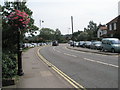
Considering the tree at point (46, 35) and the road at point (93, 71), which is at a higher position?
the tree at point (46, 35)

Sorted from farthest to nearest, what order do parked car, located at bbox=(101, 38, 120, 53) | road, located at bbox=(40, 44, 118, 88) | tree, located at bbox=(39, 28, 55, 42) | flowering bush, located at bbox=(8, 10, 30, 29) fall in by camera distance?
1. tree, located at bbox=(39, 28, 55, 42)
2. parked car, located at bbox=(101, 38, 120, 53)
3. flowering bush, located at bbox=(8, 10, 30, 29)
4. road, located at bbox=(40, 44, 118, 88)

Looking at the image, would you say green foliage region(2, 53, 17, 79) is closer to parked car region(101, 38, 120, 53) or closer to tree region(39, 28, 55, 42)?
parked car region(101, 38, 120, 53)

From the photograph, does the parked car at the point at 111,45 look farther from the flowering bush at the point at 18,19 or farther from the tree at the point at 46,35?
the tree at the point at 46,35

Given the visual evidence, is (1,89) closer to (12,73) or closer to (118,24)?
(12,73)

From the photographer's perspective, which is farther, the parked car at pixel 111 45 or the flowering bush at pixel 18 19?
the parked car at pixel 111 45

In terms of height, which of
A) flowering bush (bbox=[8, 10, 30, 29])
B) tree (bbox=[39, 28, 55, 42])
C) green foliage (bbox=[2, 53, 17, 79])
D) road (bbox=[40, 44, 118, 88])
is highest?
tree (bbox=[39, 28, 55, 42])

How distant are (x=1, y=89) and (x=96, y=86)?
3579 mm

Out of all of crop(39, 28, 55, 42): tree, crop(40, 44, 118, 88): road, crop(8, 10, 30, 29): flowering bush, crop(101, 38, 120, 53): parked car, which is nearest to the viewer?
crop(40, 44, 118, 88): road

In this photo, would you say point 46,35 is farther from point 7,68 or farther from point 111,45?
point 7,68

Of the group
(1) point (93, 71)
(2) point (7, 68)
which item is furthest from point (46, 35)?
(2) point (7, 68)

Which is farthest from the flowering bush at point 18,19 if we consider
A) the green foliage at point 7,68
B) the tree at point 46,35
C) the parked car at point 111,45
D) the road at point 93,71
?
the tree at point 46,35

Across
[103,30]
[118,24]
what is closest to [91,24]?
[103,30]

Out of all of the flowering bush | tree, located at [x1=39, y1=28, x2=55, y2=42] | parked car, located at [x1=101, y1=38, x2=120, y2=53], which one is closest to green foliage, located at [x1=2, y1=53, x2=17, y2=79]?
the flowering bush

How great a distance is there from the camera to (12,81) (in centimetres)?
834
